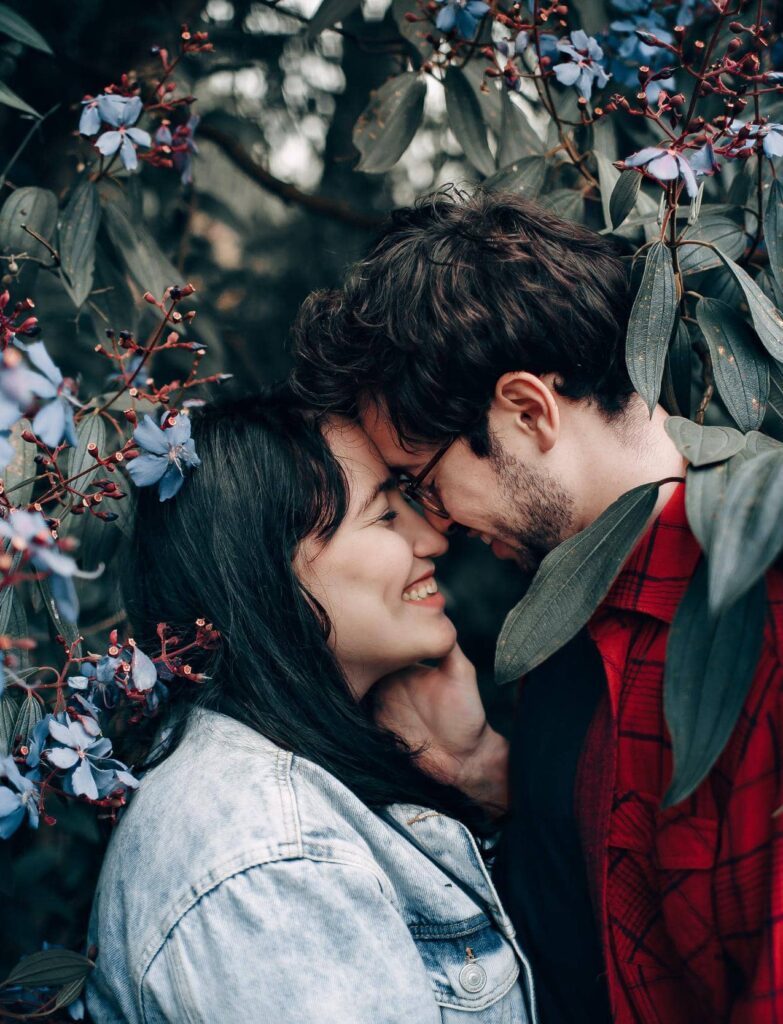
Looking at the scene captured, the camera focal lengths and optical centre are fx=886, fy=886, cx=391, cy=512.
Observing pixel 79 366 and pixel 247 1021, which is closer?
pixel 247 1021

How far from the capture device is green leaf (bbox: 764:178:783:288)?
1.15 metres

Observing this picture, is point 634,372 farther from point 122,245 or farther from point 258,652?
point 122,245

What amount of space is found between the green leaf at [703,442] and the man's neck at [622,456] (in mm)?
302

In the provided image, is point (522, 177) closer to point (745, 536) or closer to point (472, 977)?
point (745, 536)

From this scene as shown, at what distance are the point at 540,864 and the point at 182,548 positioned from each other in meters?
0.67

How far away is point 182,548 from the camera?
127 centimetres

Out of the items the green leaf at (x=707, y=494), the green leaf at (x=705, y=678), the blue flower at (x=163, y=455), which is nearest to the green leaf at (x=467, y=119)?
the blue flower at (x=163, y=455)

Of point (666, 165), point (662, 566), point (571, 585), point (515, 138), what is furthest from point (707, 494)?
point (515, 138)

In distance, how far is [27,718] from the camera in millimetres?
1017

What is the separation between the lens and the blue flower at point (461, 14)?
135 cm

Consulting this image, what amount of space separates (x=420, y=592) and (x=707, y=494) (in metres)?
0.69

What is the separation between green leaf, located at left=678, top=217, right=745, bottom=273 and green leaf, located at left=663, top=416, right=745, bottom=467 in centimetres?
37

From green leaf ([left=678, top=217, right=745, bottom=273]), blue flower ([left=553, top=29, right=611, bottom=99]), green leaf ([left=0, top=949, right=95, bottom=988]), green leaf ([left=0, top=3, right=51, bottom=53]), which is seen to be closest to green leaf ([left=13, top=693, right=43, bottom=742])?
green leaf ([left=0, top=949, right=95, bottom=988])

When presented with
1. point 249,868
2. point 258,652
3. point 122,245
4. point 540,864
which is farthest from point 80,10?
point 540,864
